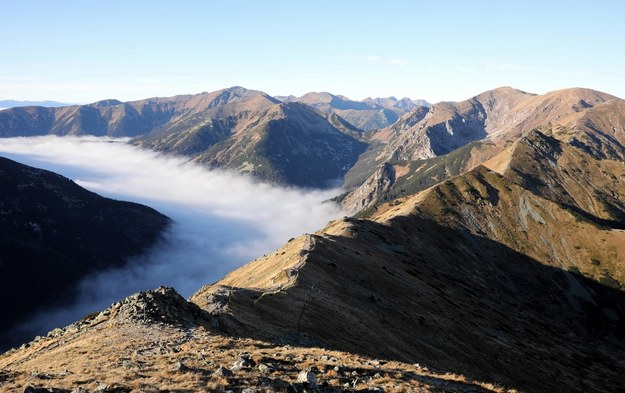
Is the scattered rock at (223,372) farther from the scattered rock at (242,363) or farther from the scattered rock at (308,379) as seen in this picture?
the scattered rock at (308,379)

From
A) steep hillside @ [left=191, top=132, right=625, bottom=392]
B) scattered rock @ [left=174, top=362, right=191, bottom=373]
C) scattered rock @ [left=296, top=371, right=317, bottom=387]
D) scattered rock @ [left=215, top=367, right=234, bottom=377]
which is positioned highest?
scattered rock @ [left=296, top=371, right=317, bottom=387]

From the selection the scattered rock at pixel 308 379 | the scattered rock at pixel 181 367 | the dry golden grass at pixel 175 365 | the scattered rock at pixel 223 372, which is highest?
A: the scattered rock at pixel 308 379

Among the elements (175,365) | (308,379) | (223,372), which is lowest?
(175,365)

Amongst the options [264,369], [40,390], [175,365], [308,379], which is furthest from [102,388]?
[308,379]

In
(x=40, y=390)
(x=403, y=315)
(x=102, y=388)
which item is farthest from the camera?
(x=403, y=315)

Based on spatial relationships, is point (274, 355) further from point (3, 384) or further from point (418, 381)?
point (3, 384)

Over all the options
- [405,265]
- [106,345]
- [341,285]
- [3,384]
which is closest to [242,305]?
[106,345]

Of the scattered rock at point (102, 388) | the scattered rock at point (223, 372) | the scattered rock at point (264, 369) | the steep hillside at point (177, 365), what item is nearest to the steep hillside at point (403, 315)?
the steep hillside at point (177, 365)

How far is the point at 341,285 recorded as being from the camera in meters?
87.8

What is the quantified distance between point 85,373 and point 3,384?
179 inches

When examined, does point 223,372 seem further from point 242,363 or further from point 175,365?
point 175,365

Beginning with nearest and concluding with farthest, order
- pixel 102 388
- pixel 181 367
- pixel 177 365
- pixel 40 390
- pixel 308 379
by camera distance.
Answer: pixel 40 390
pixel 102 388
pixel 308 379
pixel 181 367
pixel 177 365

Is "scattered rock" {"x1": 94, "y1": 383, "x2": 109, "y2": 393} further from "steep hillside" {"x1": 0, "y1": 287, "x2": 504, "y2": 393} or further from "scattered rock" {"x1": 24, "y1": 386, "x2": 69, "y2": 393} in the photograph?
"scattered rock" {"x1": 24, "y1": 386, "x2": 69, "y2": 393}

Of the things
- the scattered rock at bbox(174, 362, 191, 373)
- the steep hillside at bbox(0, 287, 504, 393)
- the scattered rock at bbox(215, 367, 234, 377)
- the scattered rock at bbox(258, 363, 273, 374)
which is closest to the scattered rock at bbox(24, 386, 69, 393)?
the steep hillside at bbox(0, 287, 504, 393)
